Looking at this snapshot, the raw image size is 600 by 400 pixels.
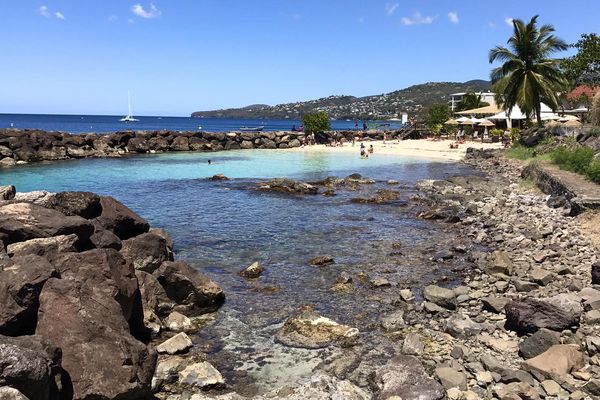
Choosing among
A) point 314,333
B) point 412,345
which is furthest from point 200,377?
point 412,345

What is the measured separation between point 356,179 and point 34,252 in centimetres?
2626

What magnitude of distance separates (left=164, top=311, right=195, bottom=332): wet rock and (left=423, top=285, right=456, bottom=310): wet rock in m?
5.34

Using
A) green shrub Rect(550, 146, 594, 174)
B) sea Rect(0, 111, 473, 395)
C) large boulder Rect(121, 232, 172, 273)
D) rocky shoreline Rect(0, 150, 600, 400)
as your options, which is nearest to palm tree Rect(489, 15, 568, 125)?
sea Rect(0, 111, 473, 395)

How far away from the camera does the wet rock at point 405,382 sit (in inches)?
274

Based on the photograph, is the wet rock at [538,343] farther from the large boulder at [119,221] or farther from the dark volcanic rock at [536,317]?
the large boulder at [119,221]

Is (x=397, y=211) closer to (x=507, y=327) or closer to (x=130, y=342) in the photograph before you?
(x=507, y=327)

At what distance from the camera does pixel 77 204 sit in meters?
12.8

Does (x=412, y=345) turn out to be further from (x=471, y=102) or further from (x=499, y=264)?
(x=471, y=102)

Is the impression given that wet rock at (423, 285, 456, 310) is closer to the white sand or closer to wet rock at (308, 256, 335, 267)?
wet rock at (308, 256, 335, 267)

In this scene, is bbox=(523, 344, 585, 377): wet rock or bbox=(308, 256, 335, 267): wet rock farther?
bbox=(308, 256, 335, 267): wet rock

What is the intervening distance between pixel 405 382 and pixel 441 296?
161 inches

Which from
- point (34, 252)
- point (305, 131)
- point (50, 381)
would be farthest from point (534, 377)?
point (305, 131)

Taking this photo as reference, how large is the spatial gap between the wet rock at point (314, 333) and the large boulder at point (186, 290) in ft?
6.82

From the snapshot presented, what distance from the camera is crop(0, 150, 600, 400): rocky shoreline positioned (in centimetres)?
670
